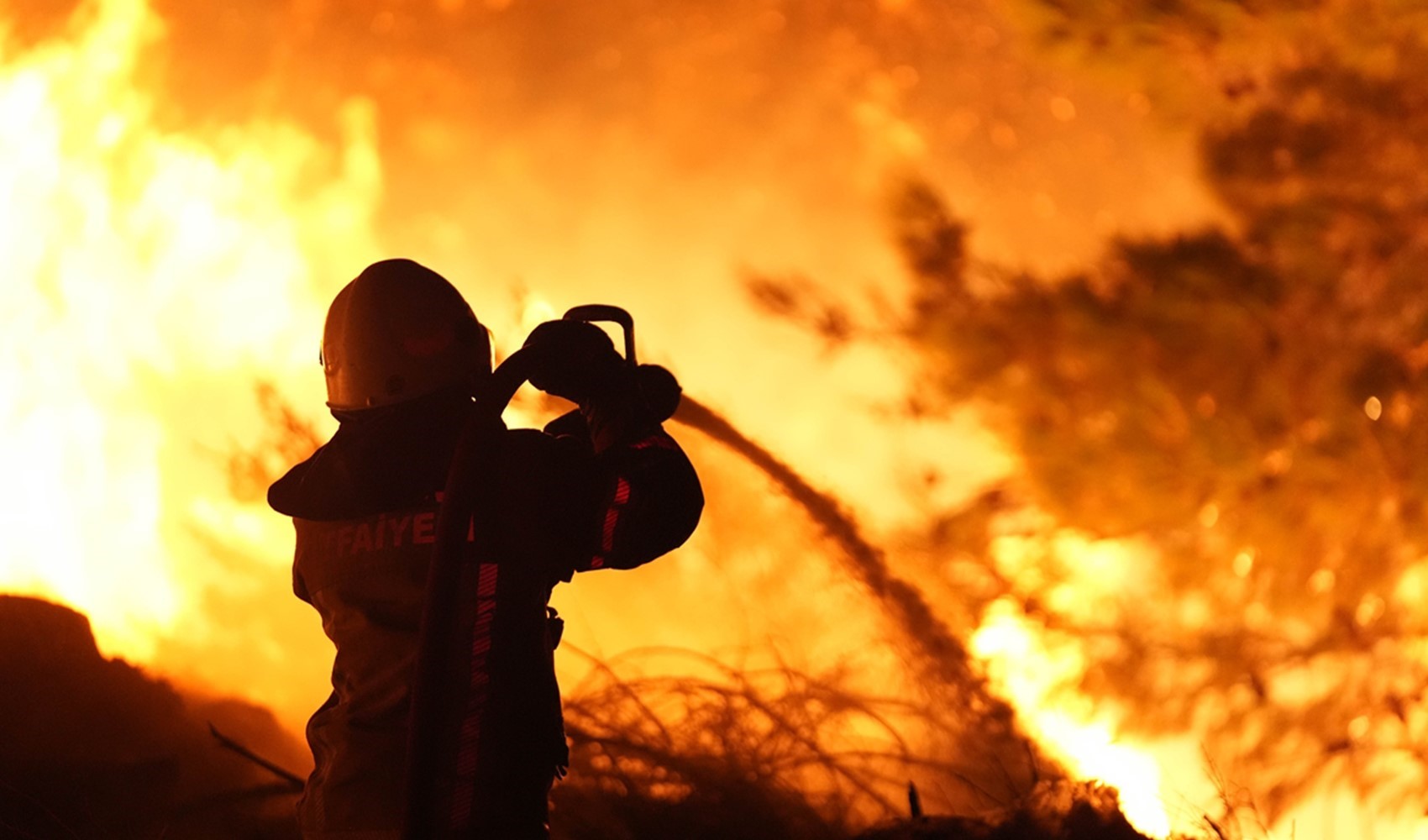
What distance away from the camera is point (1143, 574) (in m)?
4.93

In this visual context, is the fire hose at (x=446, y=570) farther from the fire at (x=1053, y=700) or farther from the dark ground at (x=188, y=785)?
the fire at (x=1053, y=700)

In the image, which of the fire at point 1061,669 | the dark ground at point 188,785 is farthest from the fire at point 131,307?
the fire at point 1061,669

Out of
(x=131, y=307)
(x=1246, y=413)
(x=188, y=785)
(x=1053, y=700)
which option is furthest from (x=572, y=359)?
(x=131, y=307)

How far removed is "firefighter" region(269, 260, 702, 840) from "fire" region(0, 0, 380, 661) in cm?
382

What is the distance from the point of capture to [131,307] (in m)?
5.79

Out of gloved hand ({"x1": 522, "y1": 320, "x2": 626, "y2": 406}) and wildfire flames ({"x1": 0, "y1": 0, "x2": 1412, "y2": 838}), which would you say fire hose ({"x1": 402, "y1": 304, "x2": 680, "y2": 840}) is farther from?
wildfire flames ({"x1": 0, "y1": 0, "x2": 1412, "y2": 838})

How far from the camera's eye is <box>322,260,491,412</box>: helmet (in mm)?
2293

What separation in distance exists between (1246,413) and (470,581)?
3407mm

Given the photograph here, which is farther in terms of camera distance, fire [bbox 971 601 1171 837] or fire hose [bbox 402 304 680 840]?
fire [bbox 971 601 1171 837]

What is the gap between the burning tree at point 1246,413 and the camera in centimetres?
423

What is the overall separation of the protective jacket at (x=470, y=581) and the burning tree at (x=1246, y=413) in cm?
279

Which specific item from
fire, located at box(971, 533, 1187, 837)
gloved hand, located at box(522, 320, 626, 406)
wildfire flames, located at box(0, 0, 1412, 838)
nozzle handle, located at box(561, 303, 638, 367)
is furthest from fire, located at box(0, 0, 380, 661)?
gloved hand, located at box(522, 320, 626, 406)

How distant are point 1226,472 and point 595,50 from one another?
3.82 meters

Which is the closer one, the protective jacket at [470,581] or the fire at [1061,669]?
the protective jacket at [470,581]
